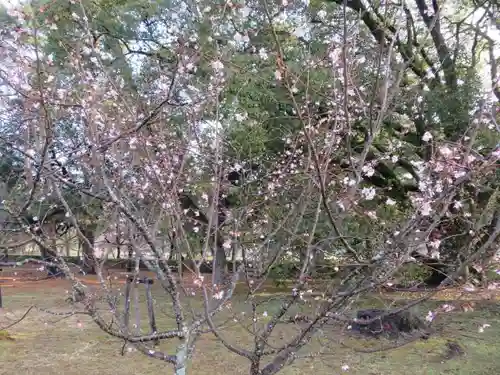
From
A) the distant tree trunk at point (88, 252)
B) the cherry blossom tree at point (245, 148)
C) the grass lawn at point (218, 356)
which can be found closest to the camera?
the cherry blossom tree at point (245, 148)

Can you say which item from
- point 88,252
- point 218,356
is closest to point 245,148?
point 218,356

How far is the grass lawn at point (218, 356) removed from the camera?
5945mm

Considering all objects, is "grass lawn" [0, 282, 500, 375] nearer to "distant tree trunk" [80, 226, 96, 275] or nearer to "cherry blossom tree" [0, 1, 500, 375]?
"cherry blossom tree" [0, 1, 500, 375]

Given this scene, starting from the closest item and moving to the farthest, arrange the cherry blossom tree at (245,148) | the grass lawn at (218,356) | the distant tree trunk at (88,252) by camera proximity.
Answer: the cherry blossom tree at (245,148)
the distant tree trunk at (88,252)
the grass lawn at (218,356)

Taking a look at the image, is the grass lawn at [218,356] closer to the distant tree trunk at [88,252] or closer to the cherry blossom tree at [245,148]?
the cherry blossom tree at [245,148]

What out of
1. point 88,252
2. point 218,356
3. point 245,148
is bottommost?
point 218,356

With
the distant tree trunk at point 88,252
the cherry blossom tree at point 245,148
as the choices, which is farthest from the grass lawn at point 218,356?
the distant tree trunk at point 88,252

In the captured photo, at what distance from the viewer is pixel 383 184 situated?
1101 centimetres

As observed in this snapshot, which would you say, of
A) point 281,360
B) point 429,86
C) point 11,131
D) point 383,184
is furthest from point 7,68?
point 383,184

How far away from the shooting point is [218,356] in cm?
653

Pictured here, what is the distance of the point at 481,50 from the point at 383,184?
3351 millimetres

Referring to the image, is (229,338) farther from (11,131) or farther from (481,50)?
(481,50)

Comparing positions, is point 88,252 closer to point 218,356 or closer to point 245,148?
point 218,356

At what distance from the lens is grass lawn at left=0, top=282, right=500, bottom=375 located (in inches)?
234
